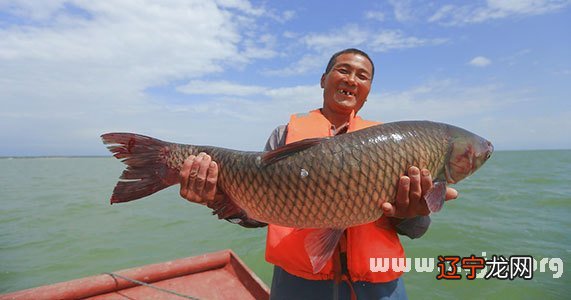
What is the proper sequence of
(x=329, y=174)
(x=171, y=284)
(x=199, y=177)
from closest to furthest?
(x=329, y=174) → (x=199, y=177) → (x=171, y=284)

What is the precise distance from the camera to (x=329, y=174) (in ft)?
7.34

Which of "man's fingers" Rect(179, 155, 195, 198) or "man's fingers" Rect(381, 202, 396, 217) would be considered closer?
"man's fingers" Rect(381, 202, 396, 217)

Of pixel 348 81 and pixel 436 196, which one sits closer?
pixel 436 196

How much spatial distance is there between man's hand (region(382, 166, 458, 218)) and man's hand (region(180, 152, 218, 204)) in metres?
1.22

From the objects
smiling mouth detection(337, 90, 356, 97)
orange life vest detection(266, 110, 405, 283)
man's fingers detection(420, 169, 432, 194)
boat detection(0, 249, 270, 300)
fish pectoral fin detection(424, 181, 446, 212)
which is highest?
smiling mouth detection(337, 90, 356, 97)

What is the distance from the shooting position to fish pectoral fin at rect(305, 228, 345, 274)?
2.32 m

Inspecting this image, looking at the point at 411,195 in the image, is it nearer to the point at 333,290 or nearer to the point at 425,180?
the point at 425,180

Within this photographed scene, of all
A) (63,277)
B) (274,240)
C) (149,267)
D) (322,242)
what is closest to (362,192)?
(322,242)

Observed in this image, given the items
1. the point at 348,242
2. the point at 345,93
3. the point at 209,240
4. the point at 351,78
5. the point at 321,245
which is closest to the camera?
the point at 321,245

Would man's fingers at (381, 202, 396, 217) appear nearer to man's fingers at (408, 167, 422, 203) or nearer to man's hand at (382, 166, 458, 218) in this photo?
man's hand at (382, 166, 458, 218)

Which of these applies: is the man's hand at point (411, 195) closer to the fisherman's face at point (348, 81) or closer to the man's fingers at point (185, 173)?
the fisherman's face at point (348, 81)

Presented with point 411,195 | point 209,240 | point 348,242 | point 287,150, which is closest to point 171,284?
point 348,242

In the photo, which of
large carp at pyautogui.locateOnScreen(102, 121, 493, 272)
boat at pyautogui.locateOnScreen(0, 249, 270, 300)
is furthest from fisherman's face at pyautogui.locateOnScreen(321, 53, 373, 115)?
boat at pyautogui.locateOnScreen(0, 249, 270, 300)

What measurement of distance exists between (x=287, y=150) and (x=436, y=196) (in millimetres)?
1076
